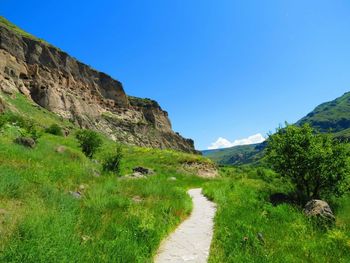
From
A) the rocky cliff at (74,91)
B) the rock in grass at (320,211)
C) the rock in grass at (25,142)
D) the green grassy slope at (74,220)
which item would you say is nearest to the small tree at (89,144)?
the rock in grass at (25,142)

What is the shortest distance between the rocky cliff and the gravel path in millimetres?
65447

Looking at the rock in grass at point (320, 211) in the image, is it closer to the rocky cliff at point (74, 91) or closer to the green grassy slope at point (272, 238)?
the green grassy slope at point (272, 238)

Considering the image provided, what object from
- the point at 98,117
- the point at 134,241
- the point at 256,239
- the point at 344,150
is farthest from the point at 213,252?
the point at 98,117

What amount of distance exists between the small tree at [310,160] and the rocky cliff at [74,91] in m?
63.7

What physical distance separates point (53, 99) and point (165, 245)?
81.7 m

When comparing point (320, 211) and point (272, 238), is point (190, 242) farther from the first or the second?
point (320, 211)

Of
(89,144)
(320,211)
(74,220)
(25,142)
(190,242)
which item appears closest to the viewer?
(74,220)

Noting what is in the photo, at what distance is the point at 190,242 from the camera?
962 centimetres

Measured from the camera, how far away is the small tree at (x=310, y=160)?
17.5 m

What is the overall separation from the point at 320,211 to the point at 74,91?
3847 inches

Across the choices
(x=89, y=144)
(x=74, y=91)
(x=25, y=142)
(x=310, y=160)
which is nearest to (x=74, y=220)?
(x=310, y=160)

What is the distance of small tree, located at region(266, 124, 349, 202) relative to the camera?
17469 mm

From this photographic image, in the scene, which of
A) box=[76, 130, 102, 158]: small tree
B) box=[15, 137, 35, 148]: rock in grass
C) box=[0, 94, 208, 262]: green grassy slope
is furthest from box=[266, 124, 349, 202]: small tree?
box=[76, 130, 102, 158]: small tree

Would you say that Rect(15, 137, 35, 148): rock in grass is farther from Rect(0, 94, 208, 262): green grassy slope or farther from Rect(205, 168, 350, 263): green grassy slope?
Rect(205, 168, 350, 263): green grassy slope
